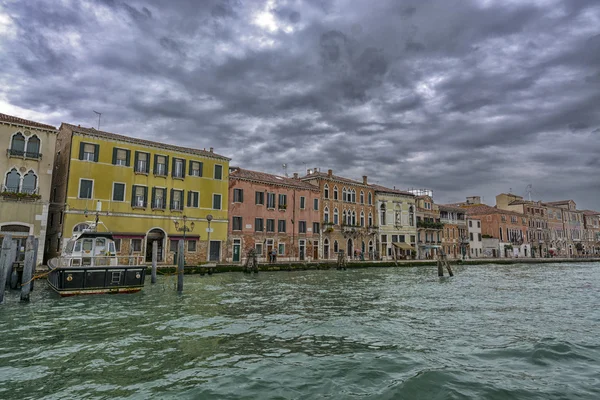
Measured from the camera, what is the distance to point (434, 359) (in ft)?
23.9

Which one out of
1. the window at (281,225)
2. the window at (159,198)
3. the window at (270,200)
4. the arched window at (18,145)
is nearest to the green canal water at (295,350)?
the arched window at (18,145)

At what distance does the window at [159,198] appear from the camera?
94.9ft

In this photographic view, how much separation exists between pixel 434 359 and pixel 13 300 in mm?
14354

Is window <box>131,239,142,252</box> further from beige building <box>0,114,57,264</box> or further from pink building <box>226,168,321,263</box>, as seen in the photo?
pink building <box>226,168,321,263</box>

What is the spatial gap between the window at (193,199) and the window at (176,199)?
2.26 ft

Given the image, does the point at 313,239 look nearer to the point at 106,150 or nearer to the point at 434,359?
the point at 106,150

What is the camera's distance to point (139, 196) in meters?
28.2

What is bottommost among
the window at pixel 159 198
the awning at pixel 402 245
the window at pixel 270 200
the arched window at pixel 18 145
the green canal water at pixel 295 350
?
the green canal water at pixel 295 350

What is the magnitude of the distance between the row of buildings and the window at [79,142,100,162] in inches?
2.6

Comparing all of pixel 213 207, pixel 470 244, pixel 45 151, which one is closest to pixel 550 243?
pixel 470 244

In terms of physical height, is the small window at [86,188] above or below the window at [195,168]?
below

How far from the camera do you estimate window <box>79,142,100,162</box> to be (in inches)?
1023

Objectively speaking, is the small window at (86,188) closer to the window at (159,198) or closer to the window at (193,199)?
the window at (159,198)

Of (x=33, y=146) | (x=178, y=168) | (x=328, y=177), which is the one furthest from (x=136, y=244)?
(x=328, y=177)
